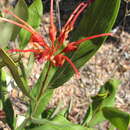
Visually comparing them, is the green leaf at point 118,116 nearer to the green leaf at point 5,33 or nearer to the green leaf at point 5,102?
the green leaf at point 5,33

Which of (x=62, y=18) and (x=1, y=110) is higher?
(x=62, y=18)

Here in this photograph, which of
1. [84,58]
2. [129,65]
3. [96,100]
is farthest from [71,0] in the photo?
[84,58]

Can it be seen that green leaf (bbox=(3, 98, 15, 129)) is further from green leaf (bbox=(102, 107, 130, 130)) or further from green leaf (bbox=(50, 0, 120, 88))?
green leaf (bbox=(102, 107, 130, 130))

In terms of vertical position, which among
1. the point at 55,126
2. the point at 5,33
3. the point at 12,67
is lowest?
the point at 55,126

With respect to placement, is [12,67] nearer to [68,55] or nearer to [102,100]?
[68,55]

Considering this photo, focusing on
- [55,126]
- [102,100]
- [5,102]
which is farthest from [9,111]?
[102,100]

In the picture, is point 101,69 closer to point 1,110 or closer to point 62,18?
point 62,18

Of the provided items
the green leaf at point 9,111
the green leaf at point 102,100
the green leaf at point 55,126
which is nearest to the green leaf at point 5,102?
the green leaf at point 9,111
